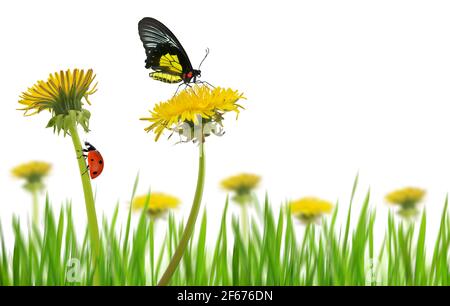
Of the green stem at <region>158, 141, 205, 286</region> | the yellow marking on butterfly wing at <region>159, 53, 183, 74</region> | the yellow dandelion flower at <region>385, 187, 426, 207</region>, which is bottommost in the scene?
the green stem at <region>158, 141, 205, 286</region>

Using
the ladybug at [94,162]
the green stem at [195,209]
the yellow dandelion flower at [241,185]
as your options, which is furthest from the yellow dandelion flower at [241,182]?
the ladybug at [94,162]

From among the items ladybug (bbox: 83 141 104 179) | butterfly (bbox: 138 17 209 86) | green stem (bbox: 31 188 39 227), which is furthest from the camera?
green stem (bbox: 31 188 39 227)

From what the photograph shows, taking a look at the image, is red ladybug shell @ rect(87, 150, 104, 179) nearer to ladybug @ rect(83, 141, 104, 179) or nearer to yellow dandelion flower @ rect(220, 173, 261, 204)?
ladybug @ rect(83, 141, 104, 179)

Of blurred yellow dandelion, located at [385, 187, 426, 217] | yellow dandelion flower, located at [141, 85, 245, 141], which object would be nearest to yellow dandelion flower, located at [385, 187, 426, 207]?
blurred yellow dandelion, located at [385, 187, 426, 217]

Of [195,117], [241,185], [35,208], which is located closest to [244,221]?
[241,185]

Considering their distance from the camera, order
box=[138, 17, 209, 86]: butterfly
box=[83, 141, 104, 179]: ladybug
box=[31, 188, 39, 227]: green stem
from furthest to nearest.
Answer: box=[31, 188, 39, 227]: green stem → box=[138, 17, 209, 86]: butterfly → box=[83, 141, 104, 179]: ladybug
